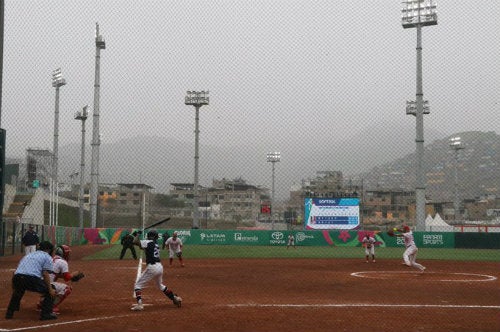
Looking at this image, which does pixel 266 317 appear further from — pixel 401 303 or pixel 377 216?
pixel 377 216

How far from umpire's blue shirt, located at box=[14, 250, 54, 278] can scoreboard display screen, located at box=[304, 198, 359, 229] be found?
142 feet

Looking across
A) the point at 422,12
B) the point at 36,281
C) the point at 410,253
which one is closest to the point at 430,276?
the point at 410,253

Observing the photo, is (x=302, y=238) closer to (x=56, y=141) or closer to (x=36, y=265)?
(x=56, y=141)

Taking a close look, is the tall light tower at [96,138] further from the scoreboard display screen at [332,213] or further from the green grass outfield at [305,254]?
the scoreboard display screen at [332,213]

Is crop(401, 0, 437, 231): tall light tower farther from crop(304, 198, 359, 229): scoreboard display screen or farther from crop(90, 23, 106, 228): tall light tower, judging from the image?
crop(90, 23, 106, 228): tall light tower

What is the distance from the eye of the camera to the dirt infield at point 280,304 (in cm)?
1161

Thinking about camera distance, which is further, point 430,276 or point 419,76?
point 419,76

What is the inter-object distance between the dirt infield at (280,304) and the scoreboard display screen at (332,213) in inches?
1136

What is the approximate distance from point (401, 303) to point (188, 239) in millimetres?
42193

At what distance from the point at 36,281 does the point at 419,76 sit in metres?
40.7

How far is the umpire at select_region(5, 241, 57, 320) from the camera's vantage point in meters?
12.3

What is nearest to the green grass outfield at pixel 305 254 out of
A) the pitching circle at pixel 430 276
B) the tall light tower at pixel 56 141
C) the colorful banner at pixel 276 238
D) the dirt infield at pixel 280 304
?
the colorful banner at pixel 276 238

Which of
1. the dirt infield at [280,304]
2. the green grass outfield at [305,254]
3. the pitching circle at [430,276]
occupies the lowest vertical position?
the green grass outfield at [305,254]

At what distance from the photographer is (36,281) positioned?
12.4 meters
